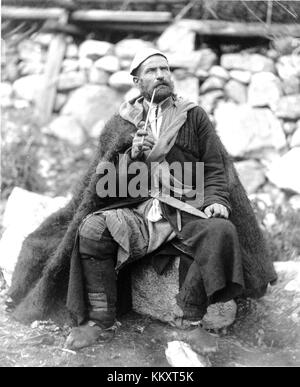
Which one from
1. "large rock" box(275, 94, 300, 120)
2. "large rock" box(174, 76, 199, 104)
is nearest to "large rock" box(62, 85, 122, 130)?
"large rock" box(174, 76, 199, 104)

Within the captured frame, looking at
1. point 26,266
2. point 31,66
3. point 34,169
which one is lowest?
point 34,169

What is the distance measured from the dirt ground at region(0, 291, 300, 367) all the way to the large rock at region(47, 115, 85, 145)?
3.33m

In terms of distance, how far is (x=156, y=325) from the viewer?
11.8 ft

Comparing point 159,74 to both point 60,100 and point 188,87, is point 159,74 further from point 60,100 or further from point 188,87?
point 60,100

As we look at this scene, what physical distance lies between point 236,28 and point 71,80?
2220mm

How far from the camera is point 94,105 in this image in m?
6.80

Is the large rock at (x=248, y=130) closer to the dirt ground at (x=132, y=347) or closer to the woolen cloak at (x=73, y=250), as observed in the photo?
the woolen cloak at (x=73, y=250)

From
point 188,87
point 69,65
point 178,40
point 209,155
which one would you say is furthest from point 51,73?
point 209,155

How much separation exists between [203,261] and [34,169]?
373cm

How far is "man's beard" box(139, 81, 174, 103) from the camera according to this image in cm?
347

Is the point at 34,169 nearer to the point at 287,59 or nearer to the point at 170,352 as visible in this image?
the point at 287,59

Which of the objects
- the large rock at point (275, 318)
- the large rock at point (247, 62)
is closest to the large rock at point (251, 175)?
the large rock at point (247, 62)

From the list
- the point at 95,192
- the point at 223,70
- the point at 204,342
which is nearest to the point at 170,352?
the point at 204,342
